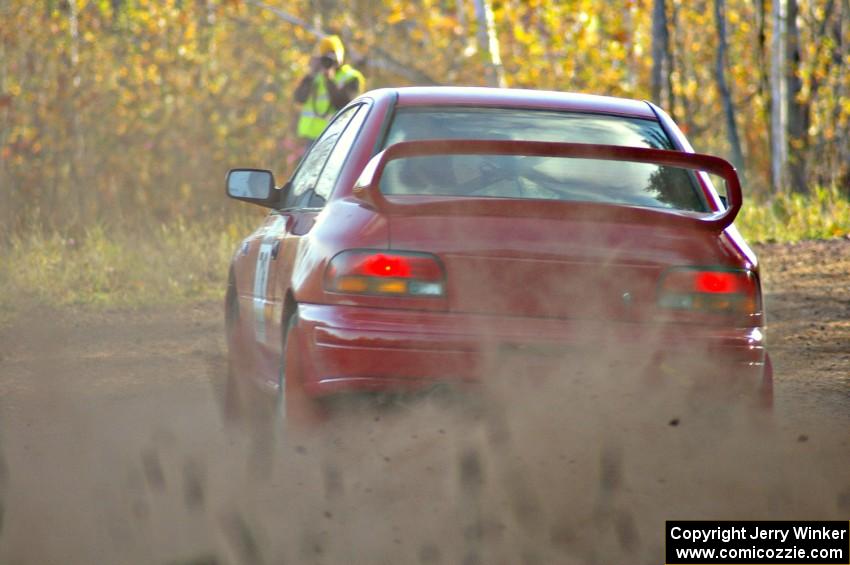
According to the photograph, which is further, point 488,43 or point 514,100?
point 488,43

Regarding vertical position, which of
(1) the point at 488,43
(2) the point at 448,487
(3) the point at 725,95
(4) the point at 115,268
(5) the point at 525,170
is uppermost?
(1) the point at 488,43

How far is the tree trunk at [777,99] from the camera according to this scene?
69.1 feet

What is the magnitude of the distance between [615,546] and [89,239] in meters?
11.6

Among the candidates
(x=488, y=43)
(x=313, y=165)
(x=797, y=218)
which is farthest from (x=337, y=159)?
(x=488, y=43)

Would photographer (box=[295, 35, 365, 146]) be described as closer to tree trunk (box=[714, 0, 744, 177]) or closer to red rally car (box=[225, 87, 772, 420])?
tree trunk (box=[714, 0, 744, 177])

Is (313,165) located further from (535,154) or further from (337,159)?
(535,154)

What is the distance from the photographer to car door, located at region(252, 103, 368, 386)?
6.07 meters

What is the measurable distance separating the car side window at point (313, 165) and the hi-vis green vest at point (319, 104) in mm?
8855

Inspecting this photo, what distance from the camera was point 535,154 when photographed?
519cm

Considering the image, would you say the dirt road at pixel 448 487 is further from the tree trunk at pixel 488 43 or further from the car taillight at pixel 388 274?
the tree trunk at pixel 488 43

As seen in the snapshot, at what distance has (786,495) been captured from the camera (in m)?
5.04

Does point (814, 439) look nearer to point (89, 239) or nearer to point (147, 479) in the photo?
point (147, 479)

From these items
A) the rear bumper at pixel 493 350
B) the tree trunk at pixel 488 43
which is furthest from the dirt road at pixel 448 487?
the tree trunk at pixel 488 43

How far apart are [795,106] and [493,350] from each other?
55.7ft
